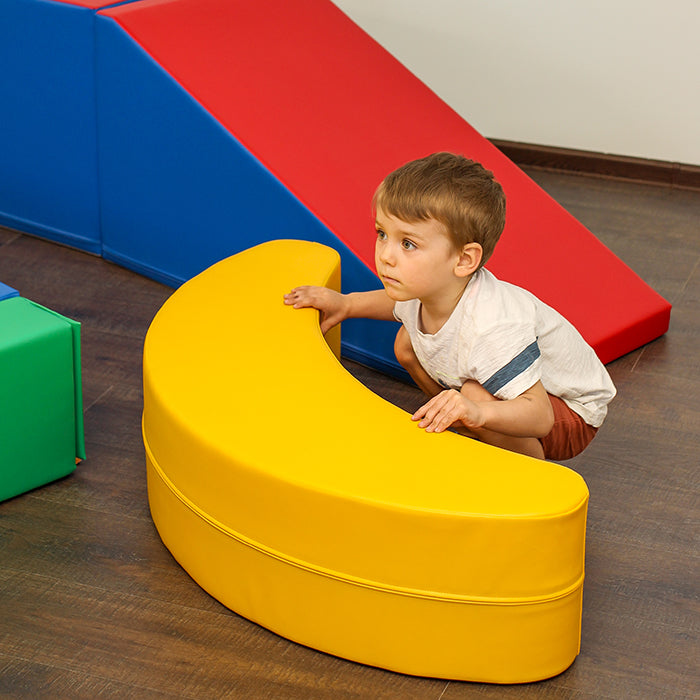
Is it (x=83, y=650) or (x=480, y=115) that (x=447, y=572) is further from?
(x=480, y=115)

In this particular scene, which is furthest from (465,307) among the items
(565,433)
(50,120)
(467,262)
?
(50,120)

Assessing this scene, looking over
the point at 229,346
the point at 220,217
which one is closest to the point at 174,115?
the point at 220,217

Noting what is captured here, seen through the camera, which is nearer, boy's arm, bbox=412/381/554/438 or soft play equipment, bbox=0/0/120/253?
boy's arm, bbox=412/381/554/438

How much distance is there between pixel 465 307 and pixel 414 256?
4.6 inches

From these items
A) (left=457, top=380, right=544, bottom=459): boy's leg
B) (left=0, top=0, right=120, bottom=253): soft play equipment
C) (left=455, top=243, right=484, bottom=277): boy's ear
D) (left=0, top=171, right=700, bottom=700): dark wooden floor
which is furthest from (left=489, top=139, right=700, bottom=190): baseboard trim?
(left=455, top=243, right=484, bottom=277): boy's ear

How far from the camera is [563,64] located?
3461 millimetres

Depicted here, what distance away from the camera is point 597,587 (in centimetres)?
171

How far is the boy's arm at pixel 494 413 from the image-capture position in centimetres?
152

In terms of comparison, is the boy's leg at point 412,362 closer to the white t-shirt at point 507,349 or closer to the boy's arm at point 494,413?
the white t-shirt at point 507,349

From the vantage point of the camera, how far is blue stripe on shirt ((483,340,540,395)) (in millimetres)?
1582

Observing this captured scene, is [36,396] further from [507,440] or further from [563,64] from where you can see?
[563,64]

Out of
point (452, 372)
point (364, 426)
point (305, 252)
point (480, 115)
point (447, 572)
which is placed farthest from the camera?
point (480, 115)

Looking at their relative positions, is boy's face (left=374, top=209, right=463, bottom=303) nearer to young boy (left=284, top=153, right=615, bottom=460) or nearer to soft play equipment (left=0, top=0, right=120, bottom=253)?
young boy (left=284, top=153, right=615, bottom=460)

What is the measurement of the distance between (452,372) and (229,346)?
14.2 inches
